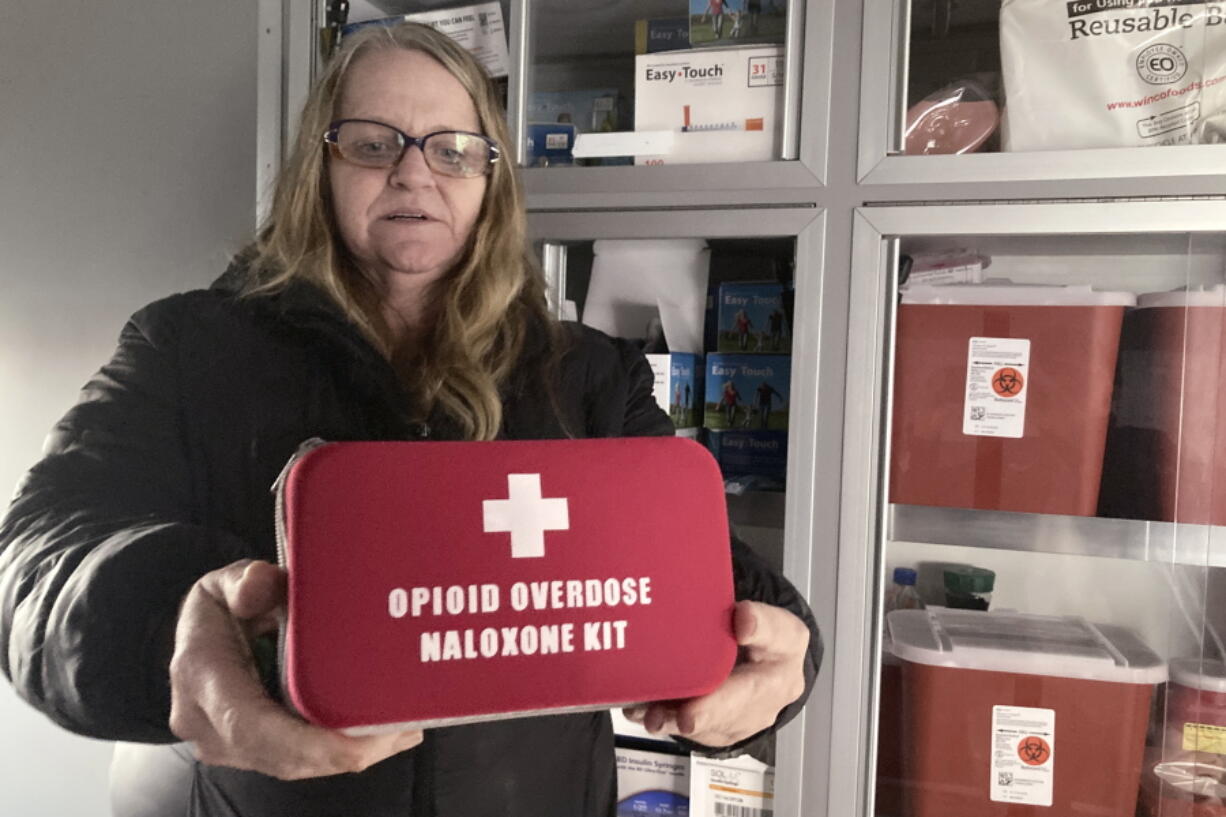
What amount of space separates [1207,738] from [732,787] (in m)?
0.57

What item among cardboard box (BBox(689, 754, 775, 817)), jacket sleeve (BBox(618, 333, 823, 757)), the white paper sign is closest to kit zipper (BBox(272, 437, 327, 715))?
jacket sleeve (BBox(618, 333, 823, 757))

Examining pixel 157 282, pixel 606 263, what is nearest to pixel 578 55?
pixel 606 263

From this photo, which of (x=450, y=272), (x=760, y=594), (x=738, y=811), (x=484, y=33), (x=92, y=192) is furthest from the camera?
(x=92, y=192)

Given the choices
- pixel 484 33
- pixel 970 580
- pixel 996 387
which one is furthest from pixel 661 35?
pixel 970 580

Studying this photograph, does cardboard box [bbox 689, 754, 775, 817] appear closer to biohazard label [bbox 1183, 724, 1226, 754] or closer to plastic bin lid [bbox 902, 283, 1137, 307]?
biohazard label [bbox 1183, 724, 1226, 754]

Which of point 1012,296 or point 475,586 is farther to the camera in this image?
point 1012,296

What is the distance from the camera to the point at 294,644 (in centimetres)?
42

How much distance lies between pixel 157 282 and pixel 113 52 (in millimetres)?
487

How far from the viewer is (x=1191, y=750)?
98cm

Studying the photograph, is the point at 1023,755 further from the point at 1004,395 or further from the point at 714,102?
the point at 714,102

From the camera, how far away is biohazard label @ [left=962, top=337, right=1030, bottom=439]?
1.01m

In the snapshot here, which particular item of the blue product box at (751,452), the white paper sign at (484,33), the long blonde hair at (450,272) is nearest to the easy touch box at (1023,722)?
the blue product box at (751,452)

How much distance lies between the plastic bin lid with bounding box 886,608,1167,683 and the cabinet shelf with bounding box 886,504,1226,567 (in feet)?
0.41

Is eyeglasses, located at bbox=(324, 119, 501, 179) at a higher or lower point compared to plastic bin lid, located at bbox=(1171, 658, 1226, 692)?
higher
